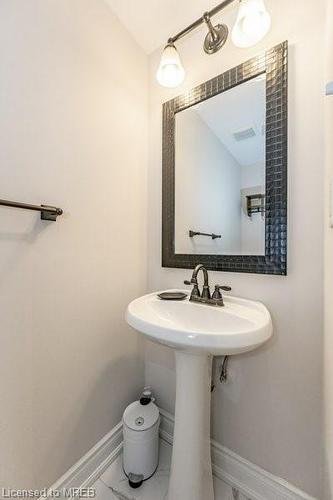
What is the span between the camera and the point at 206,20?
0.92 metres

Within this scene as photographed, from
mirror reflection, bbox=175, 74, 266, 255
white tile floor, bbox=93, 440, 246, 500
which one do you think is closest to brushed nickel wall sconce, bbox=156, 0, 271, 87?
mirror reflection, bbox=175, 74, 266, 255

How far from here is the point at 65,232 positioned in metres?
0.88

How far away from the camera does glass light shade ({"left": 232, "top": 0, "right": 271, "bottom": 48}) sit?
0.79 meters

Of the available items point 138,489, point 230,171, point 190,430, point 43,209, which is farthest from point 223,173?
point 138,489

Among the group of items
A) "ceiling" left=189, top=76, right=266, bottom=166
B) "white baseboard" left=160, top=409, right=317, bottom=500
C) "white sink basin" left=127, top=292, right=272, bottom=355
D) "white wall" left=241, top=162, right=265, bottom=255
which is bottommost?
"white baseboard" left=160, top=409, right=317, bottom=500

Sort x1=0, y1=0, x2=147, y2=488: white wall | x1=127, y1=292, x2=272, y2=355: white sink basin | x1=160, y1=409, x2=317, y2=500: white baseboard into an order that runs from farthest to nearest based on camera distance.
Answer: x1=160, y1=409, x2=317, y2=500: white baseboard, x1=0, y1=0, x2=147, y2=488: white wall, x1=127, y1=292, x2=272, y2=355: white sink basin

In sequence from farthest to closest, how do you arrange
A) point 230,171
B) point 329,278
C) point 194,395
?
point 230,171 → point 194,395 → point 329,278

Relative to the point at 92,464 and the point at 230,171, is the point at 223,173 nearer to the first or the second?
the point at 230,171

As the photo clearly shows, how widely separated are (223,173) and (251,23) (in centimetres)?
53

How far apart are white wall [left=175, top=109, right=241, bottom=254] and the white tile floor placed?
101cm

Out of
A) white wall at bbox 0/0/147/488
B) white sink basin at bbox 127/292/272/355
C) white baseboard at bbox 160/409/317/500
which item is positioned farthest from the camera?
white baseboard at bbox 160/409/317/500

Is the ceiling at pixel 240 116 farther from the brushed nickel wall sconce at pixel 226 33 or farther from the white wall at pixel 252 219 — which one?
the brushed nickel wall sconce at pixel 226 33

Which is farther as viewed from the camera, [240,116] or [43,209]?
[240,116]

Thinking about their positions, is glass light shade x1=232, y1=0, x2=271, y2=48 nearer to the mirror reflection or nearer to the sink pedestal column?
the mirror reflection
